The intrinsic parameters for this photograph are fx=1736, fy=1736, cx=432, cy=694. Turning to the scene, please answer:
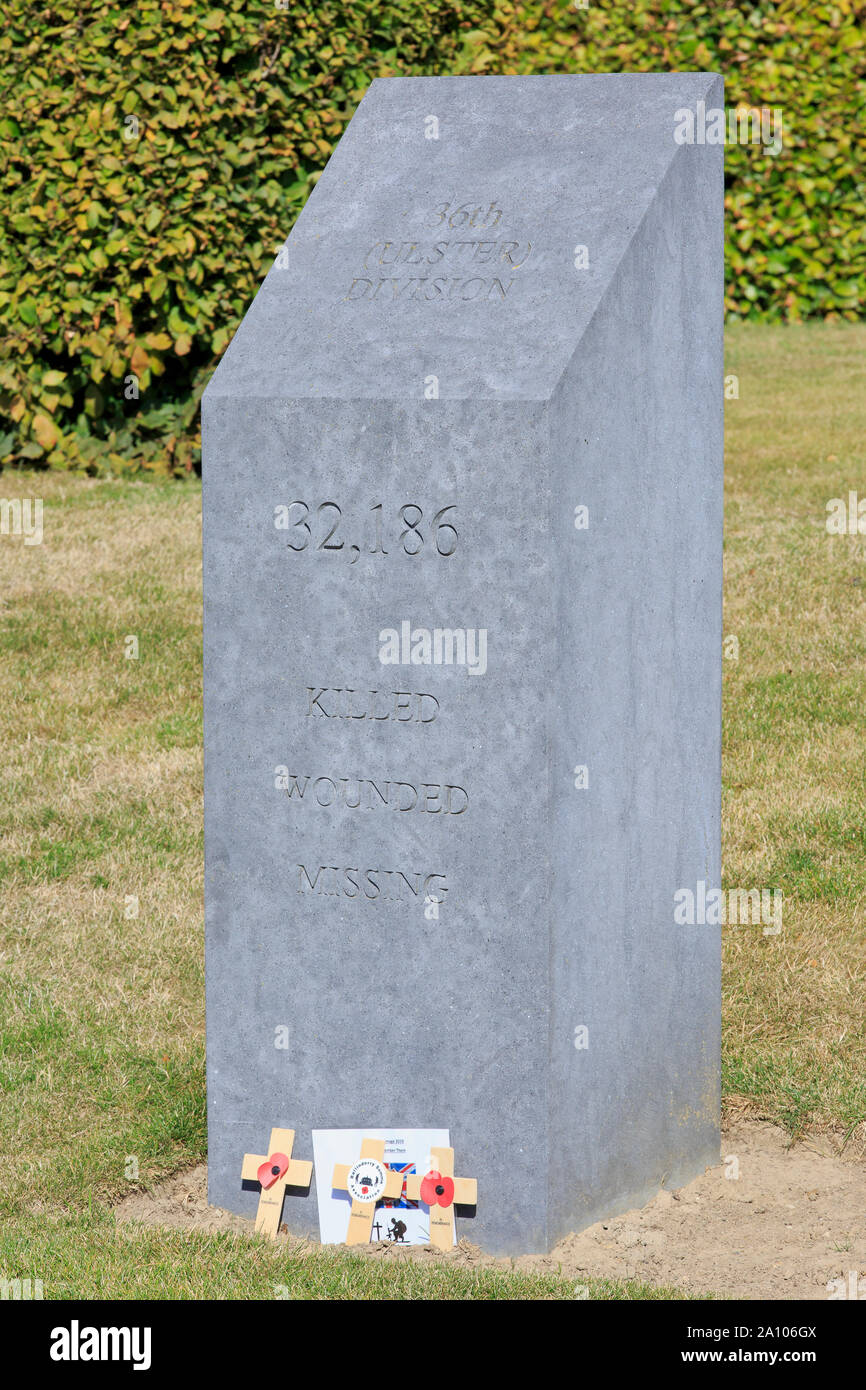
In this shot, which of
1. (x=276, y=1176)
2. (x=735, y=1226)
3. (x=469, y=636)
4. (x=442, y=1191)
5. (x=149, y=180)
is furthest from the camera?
(x=149, y=180)

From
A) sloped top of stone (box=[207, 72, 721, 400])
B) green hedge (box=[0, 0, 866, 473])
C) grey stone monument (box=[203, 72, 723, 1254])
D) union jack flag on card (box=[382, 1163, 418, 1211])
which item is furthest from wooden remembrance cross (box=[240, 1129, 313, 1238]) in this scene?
green hedge (box=[0, 0, 866, 473])

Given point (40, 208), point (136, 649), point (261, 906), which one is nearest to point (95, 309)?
point (40, 208)

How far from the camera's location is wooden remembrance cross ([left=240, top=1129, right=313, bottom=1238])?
141 inches

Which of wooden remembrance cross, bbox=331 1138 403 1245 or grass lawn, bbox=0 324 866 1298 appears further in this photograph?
grass lawn, bbox=0 324 866 1298

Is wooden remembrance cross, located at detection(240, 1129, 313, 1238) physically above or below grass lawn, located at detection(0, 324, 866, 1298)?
above

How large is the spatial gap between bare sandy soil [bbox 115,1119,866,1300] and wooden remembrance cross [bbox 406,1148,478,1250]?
0.17 feet

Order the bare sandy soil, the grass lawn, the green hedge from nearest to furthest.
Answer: the bare sandy soil → the grass lawn → the green hedge

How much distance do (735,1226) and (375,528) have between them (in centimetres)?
170

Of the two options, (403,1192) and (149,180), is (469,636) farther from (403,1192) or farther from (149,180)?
(149,180)

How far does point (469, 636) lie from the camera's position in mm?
3291

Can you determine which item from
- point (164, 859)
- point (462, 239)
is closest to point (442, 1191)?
point (462, 239)

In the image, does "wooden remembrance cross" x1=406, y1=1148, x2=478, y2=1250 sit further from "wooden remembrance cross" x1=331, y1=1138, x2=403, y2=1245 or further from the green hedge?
the green hedge

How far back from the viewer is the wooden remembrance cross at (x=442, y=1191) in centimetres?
345

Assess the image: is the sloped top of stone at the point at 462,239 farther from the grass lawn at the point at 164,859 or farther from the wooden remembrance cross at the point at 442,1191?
the grass lawn at the point at 164,859
